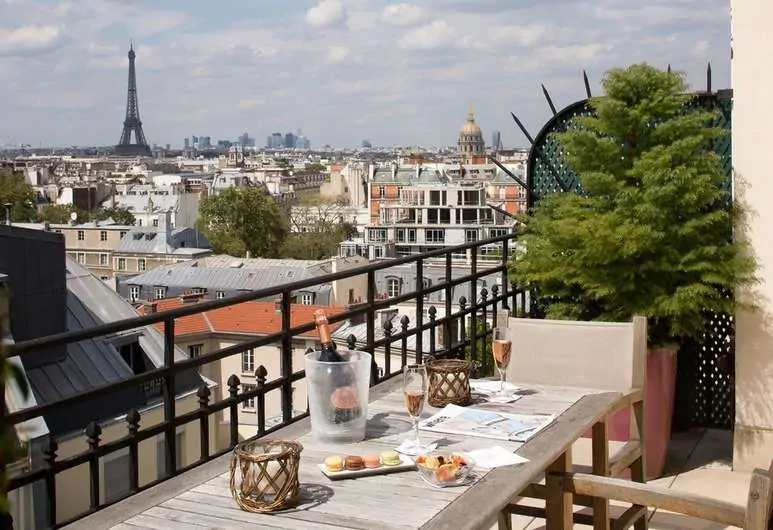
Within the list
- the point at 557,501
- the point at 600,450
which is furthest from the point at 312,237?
the point at 557,501

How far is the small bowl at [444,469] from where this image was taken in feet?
6.35

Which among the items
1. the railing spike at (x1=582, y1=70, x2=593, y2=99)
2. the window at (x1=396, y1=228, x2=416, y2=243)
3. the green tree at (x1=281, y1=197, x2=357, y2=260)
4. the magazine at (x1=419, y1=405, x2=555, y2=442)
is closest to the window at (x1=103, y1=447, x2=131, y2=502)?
the railing spike at (x1=582, y1=70, x2=593, y2=99)

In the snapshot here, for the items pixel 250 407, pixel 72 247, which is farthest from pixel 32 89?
pixel 250 407

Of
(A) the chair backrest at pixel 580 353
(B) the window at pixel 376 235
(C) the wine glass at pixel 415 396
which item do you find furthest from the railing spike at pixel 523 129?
(B) the window at pixel 376 235

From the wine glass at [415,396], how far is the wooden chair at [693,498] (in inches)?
18.4

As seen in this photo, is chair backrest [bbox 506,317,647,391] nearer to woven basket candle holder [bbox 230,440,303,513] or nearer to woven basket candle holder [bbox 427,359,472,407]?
woven basket candle holder [bbox 427,359,472,407]

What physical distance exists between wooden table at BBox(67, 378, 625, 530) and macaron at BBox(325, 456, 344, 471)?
0.03 metres

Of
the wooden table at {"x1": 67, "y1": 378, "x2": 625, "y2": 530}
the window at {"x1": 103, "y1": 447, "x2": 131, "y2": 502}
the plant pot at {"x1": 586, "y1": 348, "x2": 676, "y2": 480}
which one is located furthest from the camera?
the window at {"x1": 103, "y1": 447, "x2": 131, "y2": 502}

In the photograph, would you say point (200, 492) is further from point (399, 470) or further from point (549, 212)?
point (549, 212)

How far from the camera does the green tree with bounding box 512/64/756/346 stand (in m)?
3.99

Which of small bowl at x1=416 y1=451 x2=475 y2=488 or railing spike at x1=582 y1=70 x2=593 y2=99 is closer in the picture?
small bowl at x1=416 y1=451 x2=475 y2=488

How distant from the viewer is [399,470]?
6.63ft

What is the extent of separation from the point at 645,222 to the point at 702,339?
2.68ft

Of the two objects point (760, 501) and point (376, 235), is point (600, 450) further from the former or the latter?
point (376, 235)
